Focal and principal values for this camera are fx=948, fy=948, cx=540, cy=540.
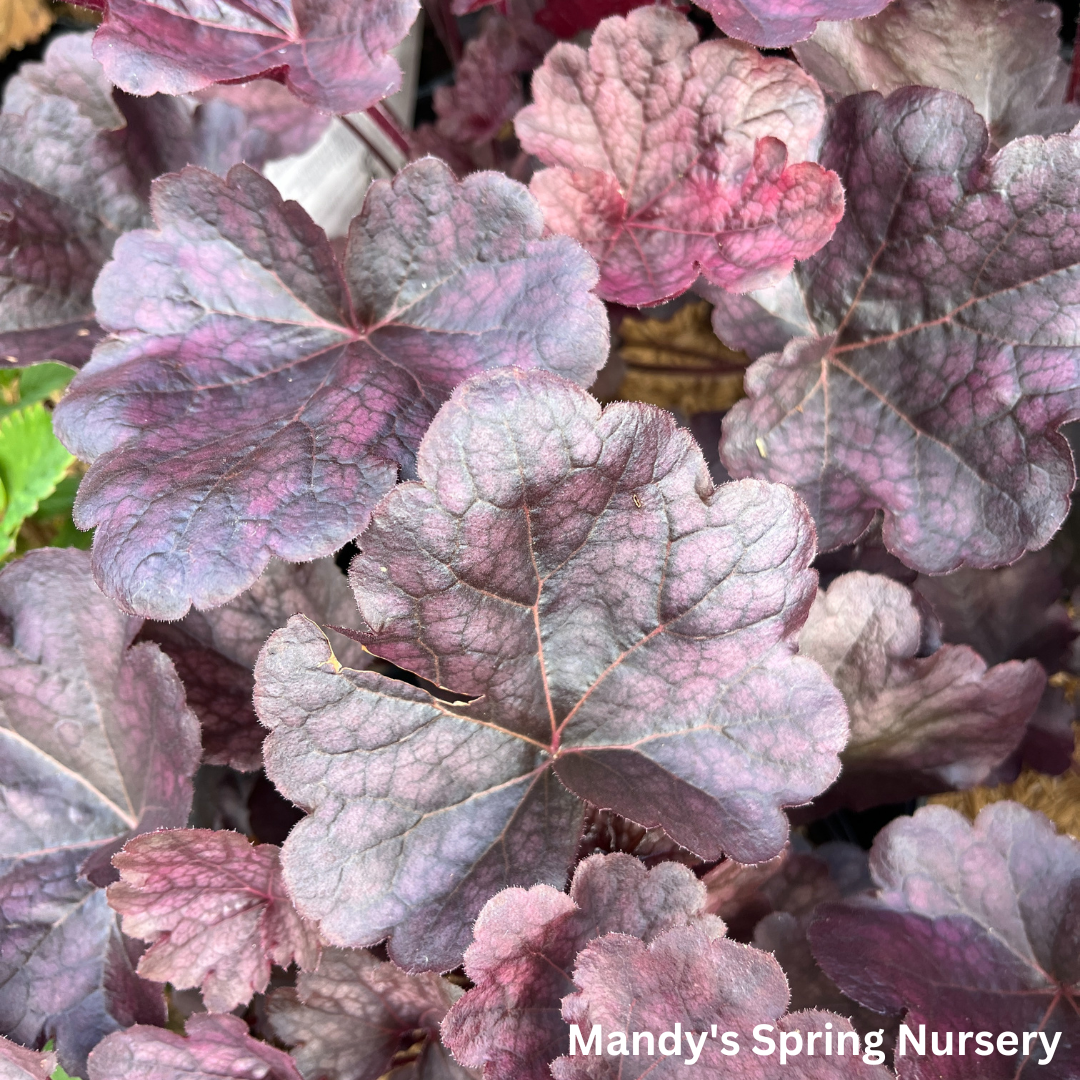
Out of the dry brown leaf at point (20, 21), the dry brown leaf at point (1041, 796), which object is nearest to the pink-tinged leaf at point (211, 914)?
the dry brown leaf at point (1041, 796)

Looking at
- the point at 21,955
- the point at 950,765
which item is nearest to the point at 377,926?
the point at 21,955

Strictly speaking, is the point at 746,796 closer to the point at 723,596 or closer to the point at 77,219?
the point at 723,596

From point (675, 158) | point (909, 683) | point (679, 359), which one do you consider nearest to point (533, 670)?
point (909, 683)

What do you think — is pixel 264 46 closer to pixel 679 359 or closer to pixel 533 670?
pixel 533 670

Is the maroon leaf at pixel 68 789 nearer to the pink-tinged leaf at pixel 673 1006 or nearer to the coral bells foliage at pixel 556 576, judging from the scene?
the coral bells foliage at pixel 556 576

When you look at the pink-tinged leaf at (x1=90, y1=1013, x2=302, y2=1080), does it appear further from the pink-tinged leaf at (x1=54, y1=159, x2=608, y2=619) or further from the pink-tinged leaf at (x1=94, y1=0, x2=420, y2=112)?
the pink-tinged leaf at (x1=94, y1=0, x2=420, y2=112)

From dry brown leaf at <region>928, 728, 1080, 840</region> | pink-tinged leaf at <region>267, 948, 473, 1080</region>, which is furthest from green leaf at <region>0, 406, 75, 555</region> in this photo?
dry brown leaf at <region>928, 728, 1080, 840</region>
